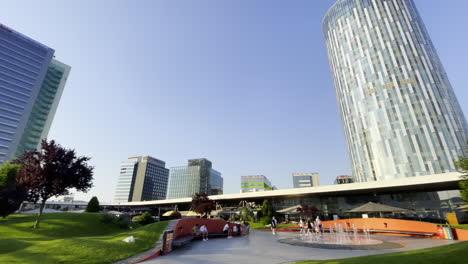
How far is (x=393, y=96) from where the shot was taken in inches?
2554

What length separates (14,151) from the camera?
89000 mm

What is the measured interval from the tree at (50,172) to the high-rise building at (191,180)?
143 m

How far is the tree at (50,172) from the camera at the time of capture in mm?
19156

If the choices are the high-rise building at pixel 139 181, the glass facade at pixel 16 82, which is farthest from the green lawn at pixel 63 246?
the high-rise building at pixel 139 181

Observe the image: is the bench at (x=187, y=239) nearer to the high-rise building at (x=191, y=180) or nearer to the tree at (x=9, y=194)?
the tree at (x=9, y=194)

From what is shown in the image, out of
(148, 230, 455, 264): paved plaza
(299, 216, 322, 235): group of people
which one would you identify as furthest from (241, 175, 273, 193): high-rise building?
(148, 230, 455, 264): paved plaza

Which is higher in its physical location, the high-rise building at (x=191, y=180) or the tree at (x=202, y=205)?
the high-rise building at (x=191, y=180)

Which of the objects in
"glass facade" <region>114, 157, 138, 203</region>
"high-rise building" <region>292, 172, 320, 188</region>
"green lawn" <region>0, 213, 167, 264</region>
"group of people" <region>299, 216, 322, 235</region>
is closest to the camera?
"green lawn" <region>0, 213, 167, 264</region>

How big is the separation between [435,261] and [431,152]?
71.6 m

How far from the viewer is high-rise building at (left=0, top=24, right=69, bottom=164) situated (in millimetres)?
88500

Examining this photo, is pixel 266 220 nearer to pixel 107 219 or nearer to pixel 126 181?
pixel 107 219

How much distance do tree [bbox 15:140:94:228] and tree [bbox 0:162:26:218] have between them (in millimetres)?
1745

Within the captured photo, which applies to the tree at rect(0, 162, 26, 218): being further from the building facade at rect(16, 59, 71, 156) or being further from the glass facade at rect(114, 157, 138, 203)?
the glass facade at rect(114, 157, 138, 203)

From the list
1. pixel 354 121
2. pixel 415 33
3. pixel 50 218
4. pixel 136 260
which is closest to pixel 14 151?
pixel 50 218
